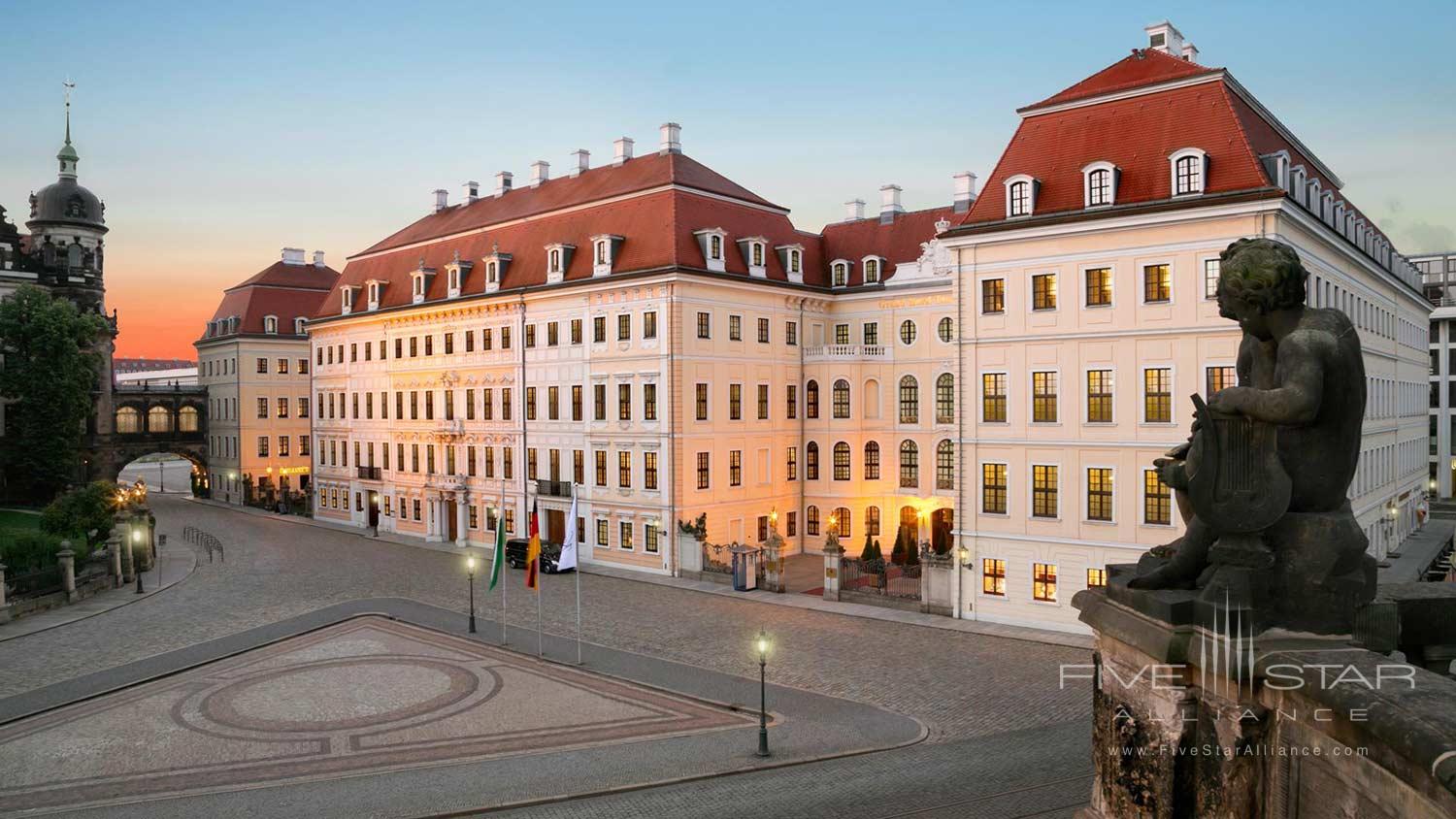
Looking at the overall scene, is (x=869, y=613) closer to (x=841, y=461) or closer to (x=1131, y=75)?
(x=841, y=461)

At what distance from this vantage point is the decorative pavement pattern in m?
18.4

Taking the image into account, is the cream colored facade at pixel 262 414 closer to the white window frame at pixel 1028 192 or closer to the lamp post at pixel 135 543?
the lamp post at pixel 135 543

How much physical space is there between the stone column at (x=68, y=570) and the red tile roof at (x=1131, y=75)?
3667 cm

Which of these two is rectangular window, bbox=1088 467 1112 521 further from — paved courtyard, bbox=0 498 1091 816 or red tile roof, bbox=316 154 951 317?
red tile roof, bbox=316 154 951 317

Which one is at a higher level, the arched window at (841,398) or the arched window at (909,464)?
the arched window at (841,398)

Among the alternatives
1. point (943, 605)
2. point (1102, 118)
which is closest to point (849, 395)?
point (943, 605)

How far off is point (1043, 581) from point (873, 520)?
16.8 metres

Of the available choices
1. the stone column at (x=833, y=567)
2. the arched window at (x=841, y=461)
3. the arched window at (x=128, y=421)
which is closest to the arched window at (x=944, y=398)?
the arched window at (x=841, y=461)

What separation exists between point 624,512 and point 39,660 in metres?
21.9

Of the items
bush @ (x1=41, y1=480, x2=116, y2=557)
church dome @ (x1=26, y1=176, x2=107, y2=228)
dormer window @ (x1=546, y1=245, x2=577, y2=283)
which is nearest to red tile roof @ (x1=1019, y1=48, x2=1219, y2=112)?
dormer window @ (x1=546, y1=245, x2=577, y2=283)

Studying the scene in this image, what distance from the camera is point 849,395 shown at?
4703 cm

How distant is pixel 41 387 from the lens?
62.7m

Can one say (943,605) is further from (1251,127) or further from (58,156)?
(58,156)

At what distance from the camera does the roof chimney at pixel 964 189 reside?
46.9 m
